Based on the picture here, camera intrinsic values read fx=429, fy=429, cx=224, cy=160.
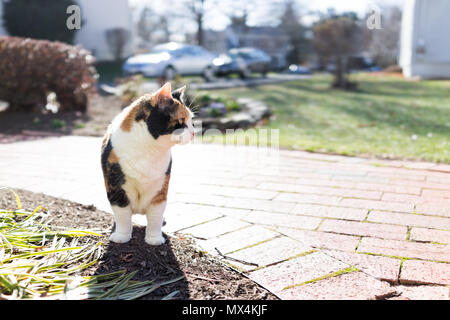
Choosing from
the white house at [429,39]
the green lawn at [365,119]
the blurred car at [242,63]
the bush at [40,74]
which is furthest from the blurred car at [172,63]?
the white house at [429,39]

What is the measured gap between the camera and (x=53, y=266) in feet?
6.70

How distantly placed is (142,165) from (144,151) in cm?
7

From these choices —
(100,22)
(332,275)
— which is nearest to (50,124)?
(332,275)

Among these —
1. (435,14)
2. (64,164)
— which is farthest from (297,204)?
(435,14)

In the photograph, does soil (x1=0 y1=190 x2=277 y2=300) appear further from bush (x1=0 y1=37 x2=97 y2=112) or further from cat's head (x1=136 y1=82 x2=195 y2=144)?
bush (x1=0 y1=37 x2=97 y2=112)

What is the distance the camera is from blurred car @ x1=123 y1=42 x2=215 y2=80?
1312 centimetres

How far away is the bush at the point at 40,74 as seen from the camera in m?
7.36

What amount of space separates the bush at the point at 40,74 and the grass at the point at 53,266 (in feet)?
18.7

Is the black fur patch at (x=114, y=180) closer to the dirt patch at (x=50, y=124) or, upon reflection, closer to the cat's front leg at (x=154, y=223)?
the cat's front leg at (x=154, y=223)

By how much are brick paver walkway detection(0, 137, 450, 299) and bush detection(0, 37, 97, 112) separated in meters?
2.74

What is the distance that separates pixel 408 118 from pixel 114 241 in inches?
254
